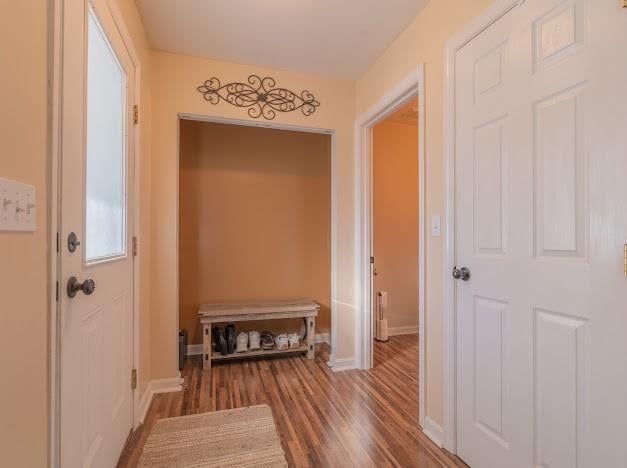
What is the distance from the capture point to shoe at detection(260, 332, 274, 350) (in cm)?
305

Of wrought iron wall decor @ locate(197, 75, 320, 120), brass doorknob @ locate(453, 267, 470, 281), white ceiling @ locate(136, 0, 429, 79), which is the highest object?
white ceiling @ locate(136, 0, 429, 79)

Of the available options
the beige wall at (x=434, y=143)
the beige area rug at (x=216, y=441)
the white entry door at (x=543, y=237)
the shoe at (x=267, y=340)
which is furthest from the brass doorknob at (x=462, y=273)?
the shoe at (x=267, y=340)

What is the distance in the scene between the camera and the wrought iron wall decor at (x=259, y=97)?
2.52 m

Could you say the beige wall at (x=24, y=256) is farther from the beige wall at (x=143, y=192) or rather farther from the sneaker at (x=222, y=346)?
the sneaker at (x=222, y=346)

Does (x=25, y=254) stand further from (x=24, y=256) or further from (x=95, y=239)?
(x=95, y=239)

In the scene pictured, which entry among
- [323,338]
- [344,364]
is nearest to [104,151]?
[344,364]

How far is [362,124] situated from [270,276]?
1.77m

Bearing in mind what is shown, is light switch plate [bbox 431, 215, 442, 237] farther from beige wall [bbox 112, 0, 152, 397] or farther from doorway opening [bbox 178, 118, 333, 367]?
beige wall [bbox 112, 0, 152, 397]

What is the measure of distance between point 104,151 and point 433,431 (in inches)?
86.8

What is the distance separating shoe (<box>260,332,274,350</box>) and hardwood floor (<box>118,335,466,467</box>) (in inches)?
4.9

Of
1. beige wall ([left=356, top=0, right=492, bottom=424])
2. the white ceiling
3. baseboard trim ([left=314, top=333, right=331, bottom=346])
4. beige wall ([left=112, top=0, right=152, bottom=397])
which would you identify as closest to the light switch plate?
beige wall ([left=356, top=0, right=492, bottom=424])

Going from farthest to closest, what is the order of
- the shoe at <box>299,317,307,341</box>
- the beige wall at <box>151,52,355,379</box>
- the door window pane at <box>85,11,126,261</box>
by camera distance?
the shoe at <box>299,317,307,341</box> < the beige wall at <box>151,52,355,379</box> < the door window pane at <box>85,11,126,261</box>

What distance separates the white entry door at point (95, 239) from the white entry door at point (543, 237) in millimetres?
1618

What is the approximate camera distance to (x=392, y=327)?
12.6 ft
